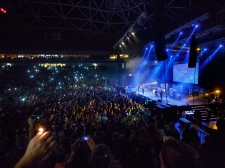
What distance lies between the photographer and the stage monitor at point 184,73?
14.9 metres

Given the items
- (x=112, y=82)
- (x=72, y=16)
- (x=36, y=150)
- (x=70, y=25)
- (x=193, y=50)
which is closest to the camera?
(x=36, y=150)

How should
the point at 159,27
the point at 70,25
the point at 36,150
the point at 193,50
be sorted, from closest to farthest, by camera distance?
the point at 36,150
the point at 159,27
the point at 193,50
the point at 70,25

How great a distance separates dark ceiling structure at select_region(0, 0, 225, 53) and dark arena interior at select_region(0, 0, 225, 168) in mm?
180

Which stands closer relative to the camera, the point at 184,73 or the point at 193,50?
the point at 193,50

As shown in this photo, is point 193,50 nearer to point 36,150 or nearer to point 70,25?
point 36,150

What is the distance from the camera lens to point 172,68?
2006 centimetres

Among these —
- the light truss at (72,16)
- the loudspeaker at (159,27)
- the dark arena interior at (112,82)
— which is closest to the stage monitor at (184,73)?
the dark arena interior at (112,82)

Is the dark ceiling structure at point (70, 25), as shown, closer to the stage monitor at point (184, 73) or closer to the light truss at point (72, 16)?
the light truss at point (72, 16)

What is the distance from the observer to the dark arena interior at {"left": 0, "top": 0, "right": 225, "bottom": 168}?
2.78 meters

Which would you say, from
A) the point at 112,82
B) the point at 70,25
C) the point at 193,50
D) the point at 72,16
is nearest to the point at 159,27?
the point at 193,50

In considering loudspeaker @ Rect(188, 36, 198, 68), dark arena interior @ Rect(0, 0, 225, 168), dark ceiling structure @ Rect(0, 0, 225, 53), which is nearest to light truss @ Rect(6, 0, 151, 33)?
dark ceiling structure @ Rect(0, 0, 225, 53)

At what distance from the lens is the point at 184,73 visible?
54.9 ft

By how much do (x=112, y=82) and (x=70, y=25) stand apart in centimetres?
1263

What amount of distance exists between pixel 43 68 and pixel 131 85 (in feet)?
55.2
